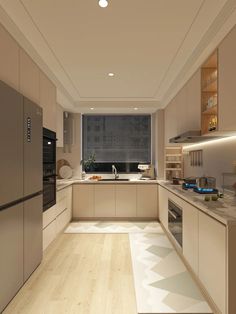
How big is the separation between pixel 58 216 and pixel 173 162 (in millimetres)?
2438

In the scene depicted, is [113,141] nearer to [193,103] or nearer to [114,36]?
[193,103]

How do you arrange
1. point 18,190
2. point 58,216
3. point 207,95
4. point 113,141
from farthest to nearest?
point 113,141
point 58,216
point 207,95
point 18,190

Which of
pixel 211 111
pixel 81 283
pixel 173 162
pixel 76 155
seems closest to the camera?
pixel 81 283

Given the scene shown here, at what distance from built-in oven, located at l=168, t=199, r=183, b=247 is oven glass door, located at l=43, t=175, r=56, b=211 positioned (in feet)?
5.51

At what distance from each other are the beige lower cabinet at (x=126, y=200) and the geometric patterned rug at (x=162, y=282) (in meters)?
1.45

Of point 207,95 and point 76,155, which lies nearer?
point 207,95

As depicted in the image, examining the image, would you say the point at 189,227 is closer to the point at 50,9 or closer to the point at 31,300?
the point at 31,300

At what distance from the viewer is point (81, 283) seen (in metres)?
2.52

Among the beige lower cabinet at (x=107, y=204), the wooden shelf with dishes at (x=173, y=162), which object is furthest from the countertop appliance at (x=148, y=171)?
the beige lower cabinet at (x=107, y=204)

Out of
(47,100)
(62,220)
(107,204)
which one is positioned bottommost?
(62,220)

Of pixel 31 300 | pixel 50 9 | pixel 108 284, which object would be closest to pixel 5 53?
pixel 50 9

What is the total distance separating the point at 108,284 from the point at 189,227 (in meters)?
1.02

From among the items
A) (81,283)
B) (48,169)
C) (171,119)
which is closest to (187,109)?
(171,119)

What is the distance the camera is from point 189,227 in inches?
104
